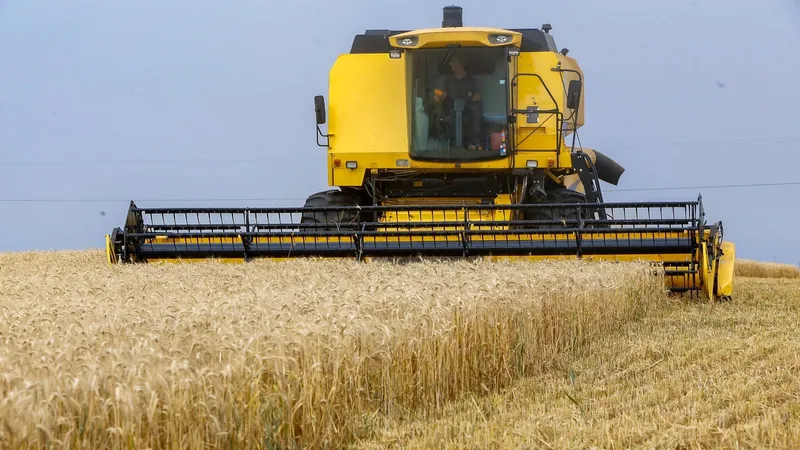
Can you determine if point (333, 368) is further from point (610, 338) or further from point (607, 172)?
point (607, 172)

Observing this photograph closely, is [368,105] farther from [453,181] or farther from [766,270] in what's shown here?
[766,270]

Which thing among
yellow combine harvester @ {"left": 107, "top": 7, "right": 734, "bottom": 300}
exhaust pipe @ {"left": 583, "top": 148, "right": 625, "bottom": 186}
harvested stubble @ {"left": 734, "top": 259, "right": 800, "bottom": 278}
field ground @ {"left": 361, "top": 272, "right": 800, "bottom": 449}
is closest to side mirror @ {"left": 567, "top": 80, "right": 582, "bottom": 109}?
yellow combine harvester @ {"left": 107, "top": 7, "right": 734, "bottom": 300}

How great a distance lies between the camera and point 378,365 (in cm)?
491

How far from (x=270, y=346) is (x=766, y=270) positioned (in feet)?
59.9

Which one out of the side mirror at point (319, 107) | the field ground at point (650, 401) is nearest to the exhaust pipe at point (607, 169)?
the side mirror at point (319, 107)

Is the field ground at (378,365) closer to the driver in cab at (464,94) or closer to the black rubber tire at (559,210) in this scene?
the black rubber tire at (559,210)

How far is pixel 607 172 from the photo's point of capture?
49.7 feet

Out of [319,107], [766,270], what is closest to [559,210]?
[319,107]

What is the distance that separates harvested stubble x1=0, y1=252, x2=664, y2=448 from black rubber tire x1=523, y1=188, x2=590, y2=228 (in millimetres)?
2455

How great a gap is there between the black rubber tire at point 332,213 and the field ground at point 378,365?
97.9 inches

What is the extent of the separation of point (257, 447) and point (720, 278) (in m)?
6.60

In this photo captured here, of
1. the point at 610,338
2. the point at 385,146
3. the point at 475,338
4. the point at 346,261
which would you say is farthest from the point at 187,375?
the point at 385,146

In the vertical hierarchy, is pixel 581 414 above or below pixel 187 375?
below

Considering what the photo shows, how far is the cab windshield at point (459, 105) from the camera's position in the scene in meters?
11.0
